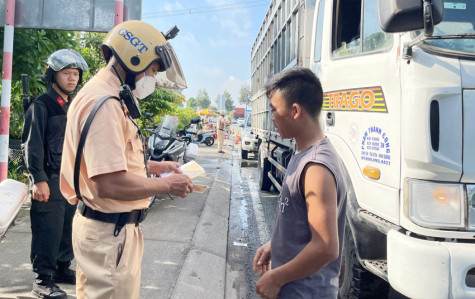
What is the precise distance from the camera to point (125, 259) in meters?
1.73

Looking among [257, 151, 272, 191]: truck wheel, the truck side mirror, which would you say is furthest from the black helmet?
[257, 151, 272, 191]: truck wheel

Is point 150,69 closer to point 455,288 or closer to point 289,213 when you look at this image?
point 289,213

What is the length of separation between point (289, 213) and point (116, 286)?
85cm

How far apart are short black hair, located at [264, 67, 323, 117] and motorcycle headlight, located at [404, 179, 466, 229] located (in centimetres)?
91

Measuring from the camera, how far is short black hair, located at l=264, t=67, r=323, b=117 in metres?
1.52

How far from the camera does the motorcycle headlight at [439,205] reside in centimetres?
199

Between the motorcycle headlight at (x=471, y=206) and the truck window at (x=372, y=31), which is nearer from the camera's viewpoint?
the motorcycle headlight at (x=471, y=206)

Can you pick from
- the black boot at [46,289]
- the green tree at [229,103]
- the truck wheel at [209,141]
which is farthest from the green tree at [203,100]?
the black boot at [46,289]

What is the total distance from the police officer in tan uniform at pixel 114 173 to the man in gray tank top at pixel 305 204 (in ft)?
1.73

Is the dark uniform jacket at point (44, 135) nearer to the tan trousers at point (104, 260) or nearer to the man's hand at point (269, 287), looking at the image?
the tan trousers at point (104, 260)

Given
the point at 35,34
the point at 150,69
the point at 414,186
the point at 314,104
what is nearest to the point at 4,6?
the point at 35,34

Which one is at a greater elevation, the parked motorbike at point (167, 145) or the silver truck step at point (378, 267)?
the parked motorbike at point (167, 145)

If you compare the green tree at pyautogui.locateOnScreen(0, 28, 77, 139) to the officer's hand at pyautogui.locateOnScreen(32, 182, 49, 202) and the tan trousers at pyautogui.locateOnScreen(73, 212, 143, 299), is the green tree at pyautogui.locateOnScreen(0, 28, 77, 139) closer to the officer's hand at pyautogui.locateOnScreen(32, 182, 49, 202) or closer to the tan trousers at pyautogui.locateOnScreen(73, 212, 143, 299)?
the officer's hand at pyautogui.locateOnScreen(32, 182, 49, 202)

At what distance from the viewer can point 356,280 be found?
2.51 meters
